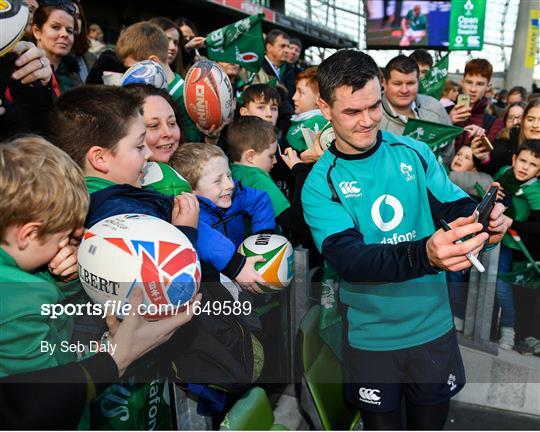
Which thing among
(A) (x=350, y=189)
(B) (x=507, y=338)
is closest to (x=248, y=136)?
(A) (x=350, y=189)

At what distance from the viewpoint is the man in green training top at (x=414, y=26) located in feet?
80.4

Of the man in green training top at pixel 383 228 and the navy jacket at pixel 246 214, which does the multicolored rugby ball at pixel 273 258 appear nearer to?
the navy jacket at pixel 246 214

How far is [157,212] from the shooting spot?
1826 millimetres

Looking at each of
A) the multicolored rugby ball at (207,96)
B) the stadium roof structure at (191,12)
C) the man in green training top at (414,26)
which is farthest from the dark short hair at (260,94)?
the man in green training top at (414,26)

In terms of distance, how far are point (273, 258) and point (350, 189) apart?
0.61 m

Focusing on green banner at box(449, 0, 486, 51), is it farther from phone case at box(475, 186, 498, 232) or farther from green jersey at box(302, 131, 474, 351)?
phone case at box(475, 186, 498, 232)

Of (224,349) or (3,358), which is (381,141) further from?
(3,358)

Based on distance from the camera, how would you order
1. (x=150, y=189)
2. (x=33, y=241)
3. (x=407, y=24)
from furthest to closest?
(x=407, y=24) < (x=150, y=189) < (x=33, y=241)

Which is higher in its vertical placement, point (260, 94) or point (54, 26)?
point (54, 26)

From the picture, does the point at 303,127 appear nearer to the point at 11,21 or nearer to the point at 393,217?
the point at 393,217

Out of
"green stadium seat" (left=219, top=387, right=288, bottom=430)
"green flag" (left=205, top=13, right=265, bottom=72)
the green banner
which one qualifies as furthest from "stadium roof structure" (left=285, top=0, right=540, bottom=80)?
"green stadium seat" (left=219, top=387, right=288, bottom=430)

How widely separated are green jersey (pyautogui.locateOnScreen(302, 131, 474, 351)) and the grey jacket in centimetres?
163

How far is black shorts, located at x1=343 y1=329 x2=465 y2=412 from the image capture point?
2031mm

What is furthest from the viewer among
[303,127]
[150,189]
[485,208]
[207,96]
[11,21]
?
[303,127]
